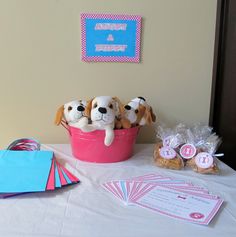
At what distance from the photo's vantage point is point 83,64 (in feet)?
4.18

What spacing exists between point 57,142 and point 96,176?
0.45 meters

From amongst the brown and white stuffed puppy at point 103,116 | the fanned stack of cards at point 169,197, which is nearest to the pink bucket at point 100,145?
the brown and white stuffed puppy at point 103,116

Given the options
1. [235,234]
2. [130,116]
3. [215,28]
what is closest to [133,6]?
[215,28]

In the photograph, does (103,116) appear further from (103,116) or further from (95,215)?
(95,215)

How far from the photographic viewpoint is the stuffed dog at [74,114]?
104 cm

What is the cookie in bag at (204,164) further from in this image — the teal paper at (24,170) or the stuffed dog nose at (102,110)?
the teal paper at (24,170)

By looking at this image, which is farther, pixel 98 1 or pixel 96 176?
pixel 98 1

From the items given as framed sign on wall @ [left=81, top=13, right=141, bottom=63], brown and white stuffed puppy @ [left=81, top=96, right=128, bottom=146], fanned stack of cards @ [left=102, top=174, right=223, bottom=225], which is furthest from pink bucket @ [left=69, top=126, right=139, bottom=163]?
framed sign on wall @ [left=81, top=13, right=141, bottom=63]

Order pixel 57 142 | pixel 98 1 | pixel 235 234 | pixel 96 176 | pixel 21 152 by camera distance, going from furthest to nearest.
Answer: pixel 57 142 → pixel 98 1 → pixel 21 152 → pixel 96 176 → pixel 235 234

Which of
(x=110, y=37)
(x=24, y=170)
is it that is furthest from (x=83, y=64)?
(x=24, y=170)

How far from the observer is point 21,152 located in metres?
1.08

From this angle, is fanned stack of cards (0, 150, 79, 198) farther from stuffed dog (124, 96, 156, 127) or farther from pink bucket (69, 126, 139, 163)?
stuffed dog (124, 96, 156, 127)

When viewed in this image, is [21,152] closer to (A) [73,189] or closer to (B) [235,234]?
(A) [73,189]

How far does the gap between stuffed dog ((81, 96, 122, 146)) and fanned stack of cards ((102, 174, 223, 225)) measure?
0.19m
